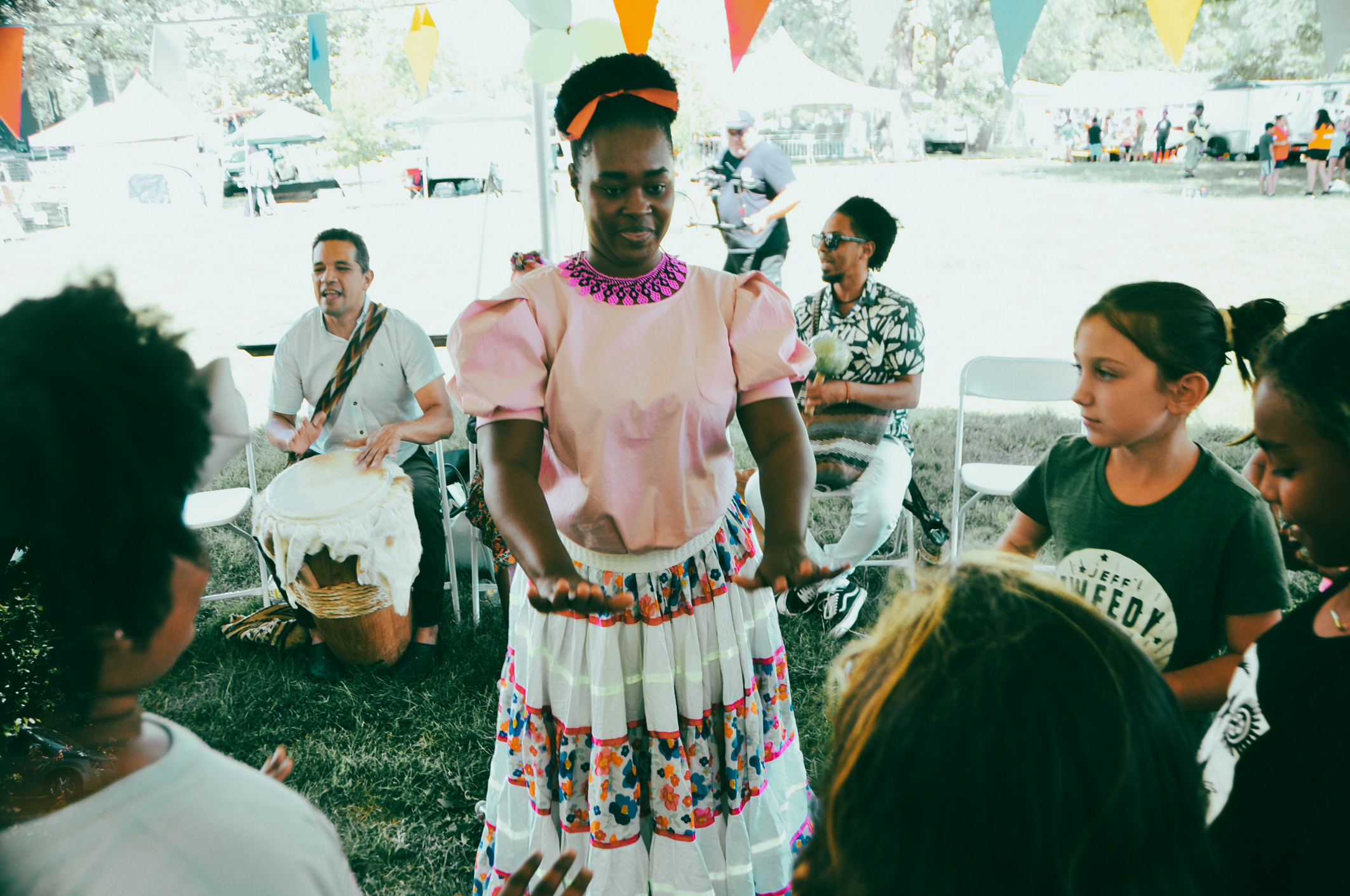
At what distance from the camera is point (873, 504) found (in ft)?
11.6

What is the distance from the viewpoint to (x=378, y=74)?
19234 millimetres

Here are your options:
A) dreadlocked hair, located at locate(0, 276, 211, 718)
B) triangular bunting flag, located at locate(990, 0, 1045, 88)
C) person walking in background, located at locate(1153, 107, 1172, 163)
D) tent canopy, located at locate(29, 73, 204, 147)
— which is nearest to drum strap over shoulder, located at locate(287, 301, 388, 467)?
triangular bunting flag, located at locate(990, 0, 1045, 88)

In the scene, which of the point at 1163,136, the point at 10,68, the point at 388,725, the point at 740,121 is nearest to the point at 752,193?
the point at 740,121

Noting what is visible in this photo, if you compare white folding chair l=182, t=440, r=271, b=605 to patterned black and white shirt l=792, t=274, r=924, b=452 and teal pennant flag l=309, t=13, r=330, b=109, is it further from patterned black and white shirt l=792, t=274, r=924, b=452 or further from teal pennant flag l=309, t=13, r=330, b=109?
patterned black and white shirt l=792, t=274, r=924, b=452

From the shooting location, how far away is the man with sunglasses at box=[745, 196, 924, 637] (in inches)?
141

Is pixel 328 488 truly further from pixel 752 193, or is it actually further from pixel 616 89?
pixel 752 193

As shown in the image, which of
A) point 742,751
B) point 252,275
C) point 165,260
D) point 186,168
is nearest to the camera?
point 742,751

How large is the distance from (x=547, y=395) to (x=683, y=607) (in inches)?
20.2

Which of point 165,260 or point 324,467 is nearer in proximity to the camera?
point 324,467

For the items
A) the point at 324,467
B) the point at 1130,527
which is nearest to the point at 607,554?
the point at 1130,527

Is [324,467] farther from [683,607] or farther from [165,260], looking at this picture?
[165,260]

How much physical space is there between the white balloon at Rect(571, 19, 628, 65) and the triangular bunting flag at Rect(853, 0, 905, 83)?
0.90 meters

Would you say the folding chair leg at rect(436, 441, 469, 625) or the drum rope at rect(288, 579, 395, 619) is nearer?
the drum rope at rect(288, 579, 395, 619)

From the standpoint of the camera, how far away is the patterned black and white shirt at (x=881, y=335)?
364cm
